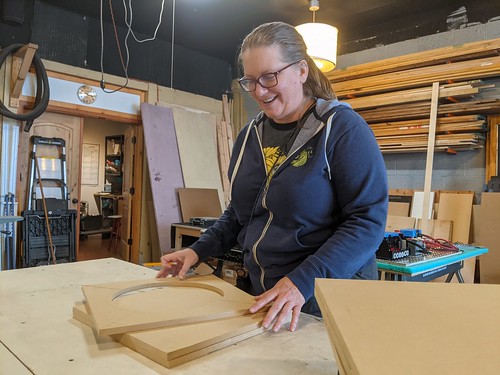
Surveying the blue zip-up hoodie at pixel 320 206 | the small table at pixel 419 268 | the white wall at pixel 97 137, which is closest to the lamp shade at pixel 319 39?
the small table at pixel 419 268

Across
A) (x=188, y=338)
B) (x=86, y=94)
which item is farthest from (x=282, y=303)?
(x=86, y=94)

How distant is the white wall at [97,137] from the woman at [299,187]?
7427mm

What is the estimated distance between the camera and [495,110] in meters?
3.52

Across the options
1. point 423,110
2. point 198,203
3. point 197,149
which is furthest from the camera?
point 197,149

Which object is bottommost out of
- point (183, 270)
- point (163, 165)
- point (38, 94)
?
point (183, 270)

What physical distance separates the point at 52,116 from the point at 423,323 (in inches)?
190

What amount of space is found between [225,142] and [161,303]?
4861 millimetres

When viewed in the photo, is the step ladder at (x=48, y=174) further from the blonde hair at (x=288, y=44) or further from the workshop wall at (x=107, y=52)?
the blonde hair at (x=288, y=44)

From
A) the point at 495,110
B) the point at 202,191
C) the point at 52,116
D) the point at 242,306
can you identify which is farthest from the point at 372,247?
the point at 52,116

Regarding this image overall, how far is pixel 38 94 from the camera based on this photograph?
4102mm

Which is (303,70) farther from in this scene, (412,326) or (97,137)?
(97,137)

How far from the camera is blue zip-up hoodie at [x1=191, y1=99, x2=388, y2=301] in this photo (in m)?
0.89

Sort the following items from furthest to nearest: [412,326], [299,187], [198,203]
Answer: [198,203] < [299,187] < [412,326]

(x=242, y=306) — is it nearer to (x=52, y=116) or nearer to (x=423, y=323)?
(x=423, y=323)
